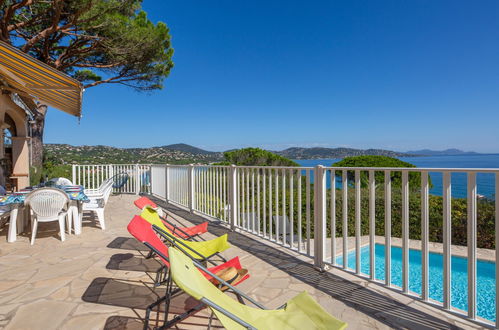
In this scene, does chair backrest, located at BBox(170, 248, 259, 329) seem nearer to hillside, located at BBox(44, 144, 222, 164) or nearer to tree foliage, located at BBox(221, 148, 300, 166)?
hillside, located at BBox(44, 144, 222, 164)

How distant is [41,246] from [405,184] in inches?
201

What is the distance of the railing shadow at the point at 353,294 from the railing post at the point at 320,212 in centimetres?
23

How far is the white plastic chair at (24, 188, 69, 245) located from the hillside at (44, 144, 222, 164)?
739 centimetres

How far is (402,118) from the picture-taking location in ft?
120

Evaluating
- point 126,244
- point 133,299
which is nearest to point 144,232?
point 133,299

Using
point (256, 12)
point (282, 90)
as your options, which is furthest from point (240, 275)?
point (282, 90)

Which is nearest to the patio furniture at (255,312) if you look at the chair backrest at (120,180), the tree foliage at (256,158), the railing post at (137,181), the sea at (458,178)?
the sea at (458,178)

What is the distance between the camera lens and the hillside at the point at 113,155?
41.8 ft

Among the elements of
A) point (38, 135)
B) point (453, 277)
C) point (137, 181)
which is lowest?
point (453, 277)

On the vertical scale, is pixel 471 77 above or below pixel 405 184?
above

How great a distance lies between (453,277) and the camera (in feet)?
15.5

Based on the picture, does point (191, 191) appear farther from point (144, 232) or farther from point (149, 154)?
point (149, 154)

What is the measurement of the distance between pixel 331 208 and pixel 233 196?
2.37 m

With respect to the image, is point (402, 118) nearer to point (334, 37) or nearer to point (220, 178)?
point (334, 37)
